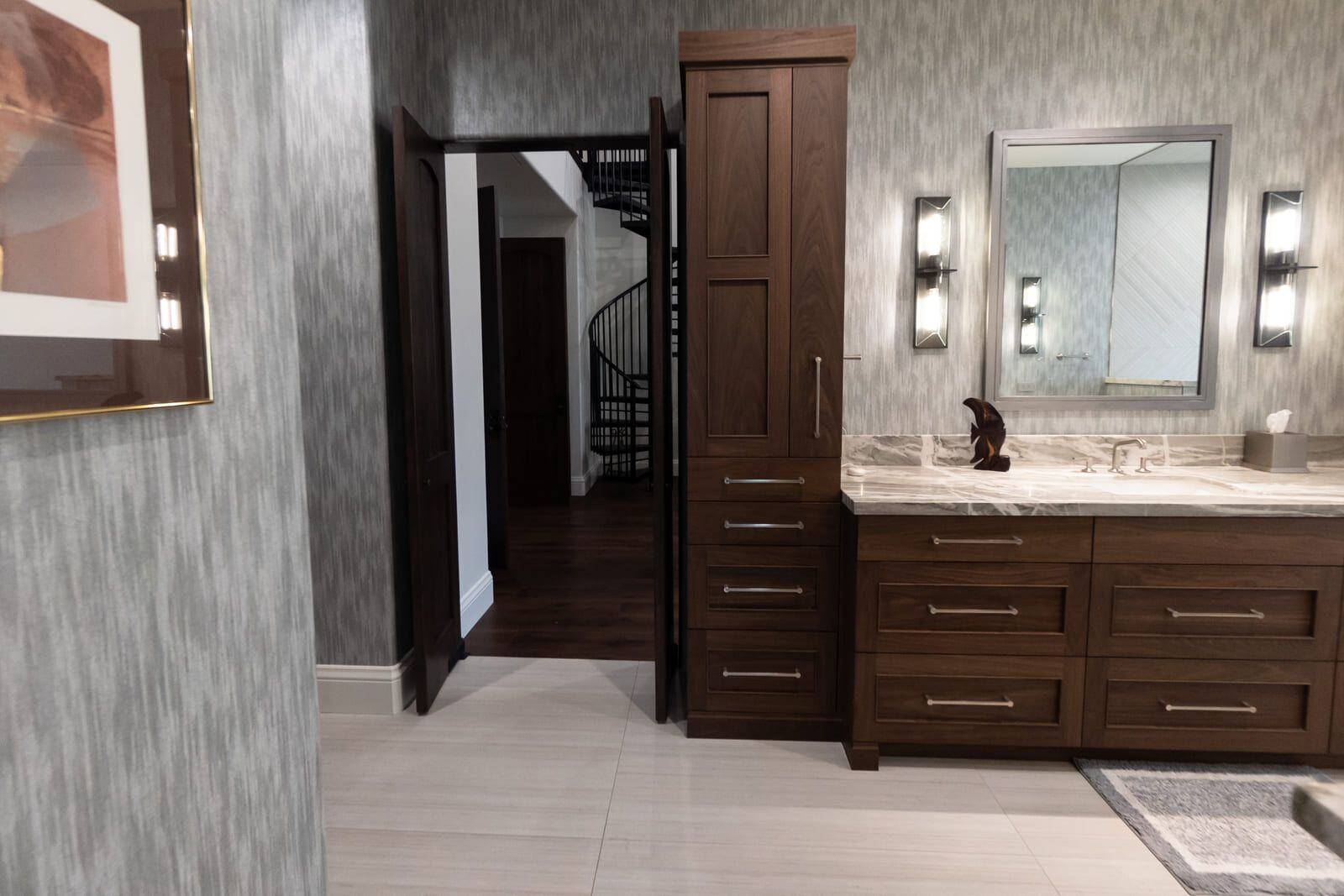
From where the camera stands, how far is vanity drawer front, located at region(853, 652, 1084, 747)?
246cm

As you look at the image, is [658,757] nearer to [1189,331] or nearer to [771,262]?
[771,262]

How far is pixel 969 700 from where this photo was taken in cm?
249

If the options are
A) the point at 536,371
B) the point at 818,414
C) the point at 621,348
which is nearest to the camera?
the point at 818,414

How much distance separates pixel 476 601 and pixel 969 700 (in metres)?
2.39

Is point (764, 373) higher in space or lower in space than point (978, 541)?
higher

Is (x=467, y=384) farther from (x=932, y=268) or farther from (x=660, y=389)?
(x=932, y=268)

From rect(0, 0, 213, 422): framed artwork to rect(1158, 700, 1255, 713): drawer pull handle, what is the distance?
2.70 meters

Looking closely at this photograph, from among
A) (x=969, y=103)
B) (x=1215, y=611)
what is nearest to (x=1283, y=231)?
(x=969, y=103)

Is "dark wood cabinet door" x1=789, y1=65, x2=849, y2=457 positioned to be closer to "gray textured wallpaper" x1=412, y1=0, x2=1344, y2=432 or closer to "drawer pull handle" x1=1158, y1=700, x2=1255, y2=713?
"gray textured wallpaper" x1=412, y1=0, x2=1344, y2=432

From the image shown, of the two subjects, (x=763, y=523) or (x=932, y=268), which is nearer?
(x=763, y=523)

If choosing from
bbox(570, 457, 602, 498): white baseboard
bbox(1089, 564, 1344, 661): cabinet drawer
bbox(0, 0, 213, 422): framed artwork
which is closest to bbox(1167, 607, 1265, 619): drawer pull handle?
bbox(1089, 564, 1344, 661): cabinet drawer

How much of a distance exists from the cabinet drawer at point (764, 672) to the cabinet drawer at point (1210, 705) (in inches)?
32.2

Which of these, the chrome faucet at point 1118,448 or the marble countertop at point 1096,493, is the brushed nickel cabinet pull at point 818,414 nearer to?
the marble countertop at point 1096,493

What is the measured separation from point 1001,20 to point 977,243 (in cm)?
81
